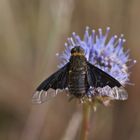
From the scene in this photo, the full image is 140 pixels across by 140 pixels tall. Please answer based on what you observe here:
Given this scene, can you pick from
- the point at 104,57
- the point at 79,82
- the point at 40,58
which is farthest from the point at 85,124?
the point at 40,58

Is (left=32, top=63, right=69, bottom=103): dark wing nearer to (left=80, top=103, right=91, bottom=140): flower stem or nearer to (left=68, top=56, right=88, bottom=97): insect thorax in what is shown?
(left=68, top=56, right=88, bottom=97): insect thorax

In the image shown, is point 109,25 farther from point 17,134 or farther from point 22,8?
point 17,134

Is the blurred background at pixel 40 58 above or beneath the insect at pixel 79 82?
above

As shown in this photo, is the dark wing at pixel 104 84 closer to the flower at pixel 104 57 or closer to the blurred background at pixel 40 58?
the flower at pixel 104 57

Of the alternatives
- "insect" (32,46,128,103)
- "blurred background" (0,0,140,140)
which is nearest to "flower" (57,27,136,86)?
"insect" (32,46,128,103)

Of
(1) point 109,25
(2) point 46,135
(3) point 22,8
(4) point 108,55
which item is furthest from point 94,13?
(4) point 108,55

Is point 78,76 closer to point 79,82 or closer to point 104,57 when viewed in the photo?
point 79,82

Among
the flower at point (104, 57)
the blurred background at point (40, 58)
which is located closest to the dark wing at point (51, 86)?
the flower at point (104, 57)
